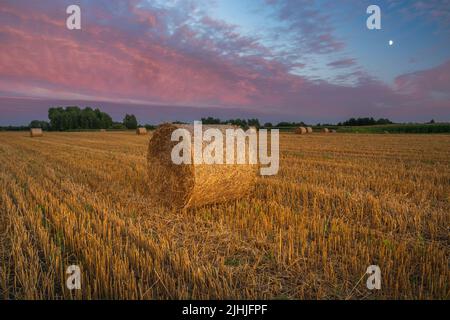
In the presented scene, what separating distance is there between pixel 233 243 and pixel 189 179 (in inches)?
74.2

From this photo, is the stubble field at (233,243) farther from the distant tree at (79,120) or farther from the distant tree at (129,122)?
the distant tree at (79,120)

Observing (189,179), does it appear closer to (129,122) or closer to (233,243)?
(233,243)

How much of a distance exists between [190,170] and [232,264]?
92.6 inches

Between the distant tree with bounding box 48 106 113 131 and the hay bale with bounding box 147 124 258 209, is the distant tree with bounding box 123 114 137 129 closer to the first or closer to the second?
the distant tree with bounding box 48 106 113 131

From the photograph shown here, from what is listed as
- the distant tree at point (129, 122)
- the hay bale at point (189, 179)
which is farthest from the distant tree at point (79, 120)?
the hay bale at point (189, 179)

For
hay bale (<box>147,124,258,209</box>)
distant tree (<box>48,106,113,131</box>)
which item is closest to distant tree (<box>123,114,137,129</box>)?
distant tree (<box>48,106,113,131</box>)

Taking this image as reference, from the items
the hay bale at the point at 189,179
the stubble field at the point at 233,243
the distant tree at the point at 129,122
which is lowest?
the stubble field at the point at 233,243

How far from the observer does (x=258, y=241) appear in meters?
3.65

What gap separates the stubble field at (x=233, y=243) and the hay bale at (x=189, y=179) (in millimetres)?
229

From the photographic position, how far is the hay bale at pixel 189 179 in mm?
5219

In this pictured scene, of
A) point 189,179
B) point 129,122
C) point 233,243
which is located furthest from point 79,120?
point 233,243

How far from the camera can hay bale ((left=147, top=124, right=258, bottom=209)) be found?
5219mm
